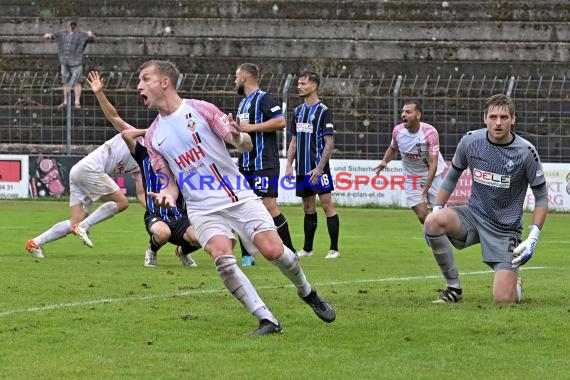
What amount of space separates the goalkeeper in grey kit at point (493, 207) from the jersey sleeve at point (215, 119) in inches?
94.2

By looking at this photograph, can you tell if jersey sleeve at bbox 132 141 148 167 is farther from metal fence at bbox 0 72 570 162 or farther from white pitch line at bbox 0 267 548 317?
metal fence at bbox 0 72 570 162

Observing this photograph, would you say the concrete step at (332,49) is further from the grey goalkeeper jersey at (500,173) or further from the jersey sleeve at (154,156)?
the jersey sleeve at (154,156)

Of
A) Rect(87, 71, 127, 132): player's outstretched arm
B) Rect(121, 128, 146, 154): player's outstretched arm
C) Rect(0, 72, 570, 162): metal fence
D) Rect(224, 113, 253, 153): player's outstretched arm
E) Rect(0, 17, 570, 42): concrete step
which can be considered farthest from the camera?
Rect(0, 17, 570, 42): concrete step

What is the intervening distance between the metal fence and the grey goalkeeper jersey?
58.3 feet

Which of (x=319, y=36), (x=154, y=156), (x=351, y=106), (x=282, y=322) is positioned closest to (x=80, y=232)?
(x=154, y=156)

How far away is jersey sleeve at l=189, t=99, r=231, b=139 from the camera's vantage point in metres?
9.25

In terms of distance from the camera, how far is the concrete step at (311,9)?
111 ft

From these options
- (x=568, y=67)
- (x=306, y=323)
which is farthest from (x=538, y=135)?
(x=306, y=323)

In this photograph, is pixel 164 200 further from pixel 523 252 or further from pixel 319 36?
pixel 319 36

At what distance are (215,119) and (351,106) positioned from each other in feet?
70.8

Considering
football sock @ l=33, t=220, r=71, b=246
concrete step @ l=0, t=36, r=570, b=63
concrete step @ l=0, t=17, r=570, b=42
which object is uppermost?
concrete step @ l=0, t=17, r=570, b=42

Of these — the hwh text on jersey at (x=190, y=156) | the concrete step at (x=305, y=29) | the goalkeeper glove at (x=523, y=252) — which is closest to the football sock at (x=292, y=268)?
the hwh text on jersey at (x=190, y=156)

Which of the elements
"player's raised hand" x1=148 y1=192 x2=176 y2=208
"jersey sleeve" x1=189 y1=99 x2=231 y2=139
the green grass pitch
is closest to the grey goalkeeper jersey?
the green grass pitch

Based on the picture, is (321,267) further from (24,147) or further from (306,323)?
(24,147)
